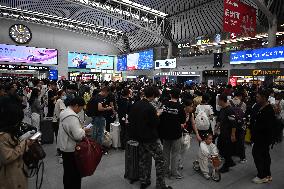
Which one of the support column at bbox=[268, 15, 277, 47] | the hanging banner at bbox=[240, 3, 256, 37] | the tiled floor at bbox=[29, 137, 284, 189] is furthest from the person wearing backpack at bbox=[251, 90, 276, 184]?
the support column at bbox=[268, 15, 277, 47]

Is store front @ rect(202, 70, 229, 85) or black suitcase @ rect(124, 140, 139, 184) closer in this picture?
black suitcase @ rect(124, 140, 139, 184)

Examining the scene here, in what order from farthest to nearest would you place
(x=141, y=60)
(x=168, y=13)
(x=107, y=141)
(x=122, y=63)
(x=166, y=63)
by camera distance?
(x=122, y=63) < (x=141, y=60) < (x=166, y=63) < (x=168, y=13) < (x=107, y=141)

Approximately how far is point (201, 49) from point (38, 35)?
19.5 meters

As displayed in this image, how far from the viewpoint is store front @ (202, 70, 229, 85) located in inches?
656

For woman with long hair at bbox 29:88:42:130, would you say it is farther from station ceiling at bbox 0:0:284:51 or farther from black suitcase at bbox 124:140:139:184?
station ceiling at bbox 0:0:284:51

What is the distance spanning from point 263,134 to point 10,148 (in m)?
3.83

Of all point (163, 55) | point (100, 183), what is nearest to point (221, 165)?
point (100, 183)

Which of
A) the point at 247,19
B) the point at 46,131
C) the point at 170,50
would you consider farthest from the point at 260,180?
the point at 170,50

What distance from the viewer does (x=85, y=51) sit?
98.2 feet

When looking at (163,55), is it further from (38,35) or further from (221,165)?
(221,165)

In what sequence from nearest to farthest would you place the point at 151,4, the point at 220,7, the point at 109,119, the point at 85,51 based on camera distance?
the point at 109,119 < the point at 220,7 < the point at 151,4 < the point at 85,51

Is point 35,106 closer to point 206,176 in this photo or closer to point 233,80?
point 206,176

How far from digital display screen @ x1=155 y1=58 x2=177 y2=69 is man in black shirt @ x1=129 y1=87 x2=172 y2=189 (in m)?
18.1

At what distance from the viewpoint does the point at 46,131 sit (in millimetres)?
6004
